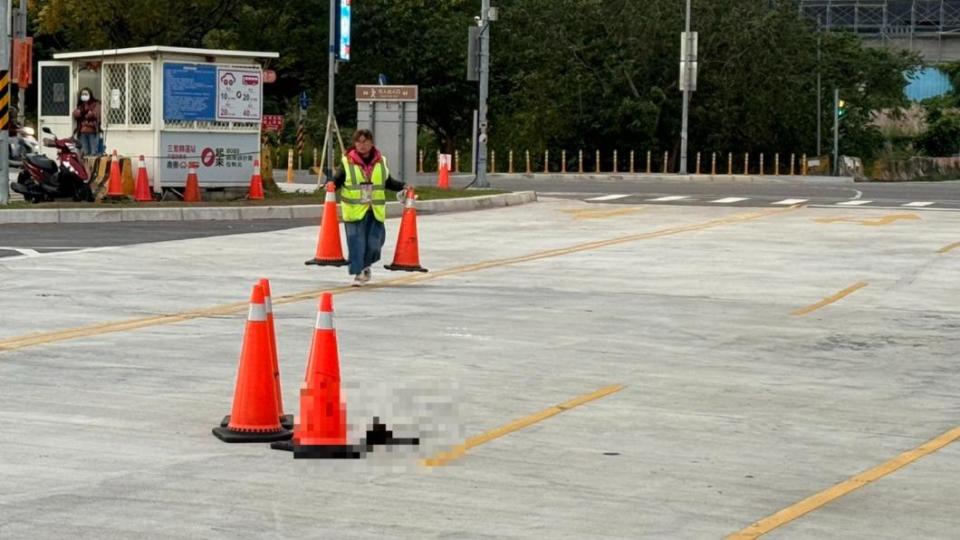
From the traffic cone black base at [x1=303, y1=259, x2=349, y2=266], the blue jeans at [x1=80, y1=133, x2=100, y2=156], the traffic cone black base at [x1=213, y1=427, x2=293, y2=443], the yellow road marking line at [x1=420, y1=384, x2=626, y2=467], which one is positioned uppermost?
the blue jeans at [x1=80, y1=133, x2=100, y2=156]

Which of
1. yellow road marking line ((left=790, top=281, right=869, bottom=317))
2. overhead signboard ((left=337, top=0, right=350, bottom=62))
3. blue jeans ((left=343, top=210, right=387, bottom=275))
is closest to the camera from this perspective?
yellow road marking line ((left=790, top=281, right=869, bottom=317))

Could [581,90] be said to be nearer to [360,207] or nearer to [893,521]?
[360,207]

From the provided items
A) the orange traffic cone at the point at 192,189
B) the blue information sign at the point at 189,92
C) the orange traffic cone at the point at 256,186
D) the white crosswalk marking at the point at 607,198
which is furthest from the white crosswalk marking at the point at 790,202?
the orange traffic cone at the point at 192,189

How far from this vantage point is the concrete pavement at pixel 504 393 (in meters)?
8.25

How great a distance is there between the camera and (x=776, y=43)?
67.3 metres

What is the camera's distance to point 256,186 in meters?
32.4

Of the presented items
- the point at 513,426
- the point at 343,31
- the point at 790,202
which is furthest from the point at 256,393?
the point at 343,31

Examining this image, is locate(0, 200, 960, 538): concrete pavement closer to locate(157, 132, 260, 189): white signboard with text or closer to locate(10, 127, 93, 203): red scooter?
locate(10, 127, 93, 203): red scooter

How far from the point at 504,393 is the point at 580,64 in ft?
191

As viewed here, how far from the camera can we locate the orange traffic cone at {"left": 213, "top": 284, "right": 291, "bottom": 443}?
9.79 meters

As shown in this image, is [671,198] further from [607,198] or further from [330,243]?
[330,243]

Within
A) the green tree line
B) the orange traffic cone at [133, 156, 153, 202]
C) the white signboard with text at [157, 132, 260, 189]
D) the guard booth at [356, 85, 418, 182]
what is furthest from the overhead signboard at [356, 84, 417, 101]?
the green tree line

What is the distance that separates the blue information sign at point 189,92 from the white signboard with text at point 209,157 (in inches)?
13.5

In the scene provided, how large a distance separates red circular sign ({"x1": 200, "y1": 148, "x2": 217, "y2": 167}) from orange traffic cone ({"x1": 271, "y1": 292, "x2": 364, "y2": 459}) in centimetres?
2271
